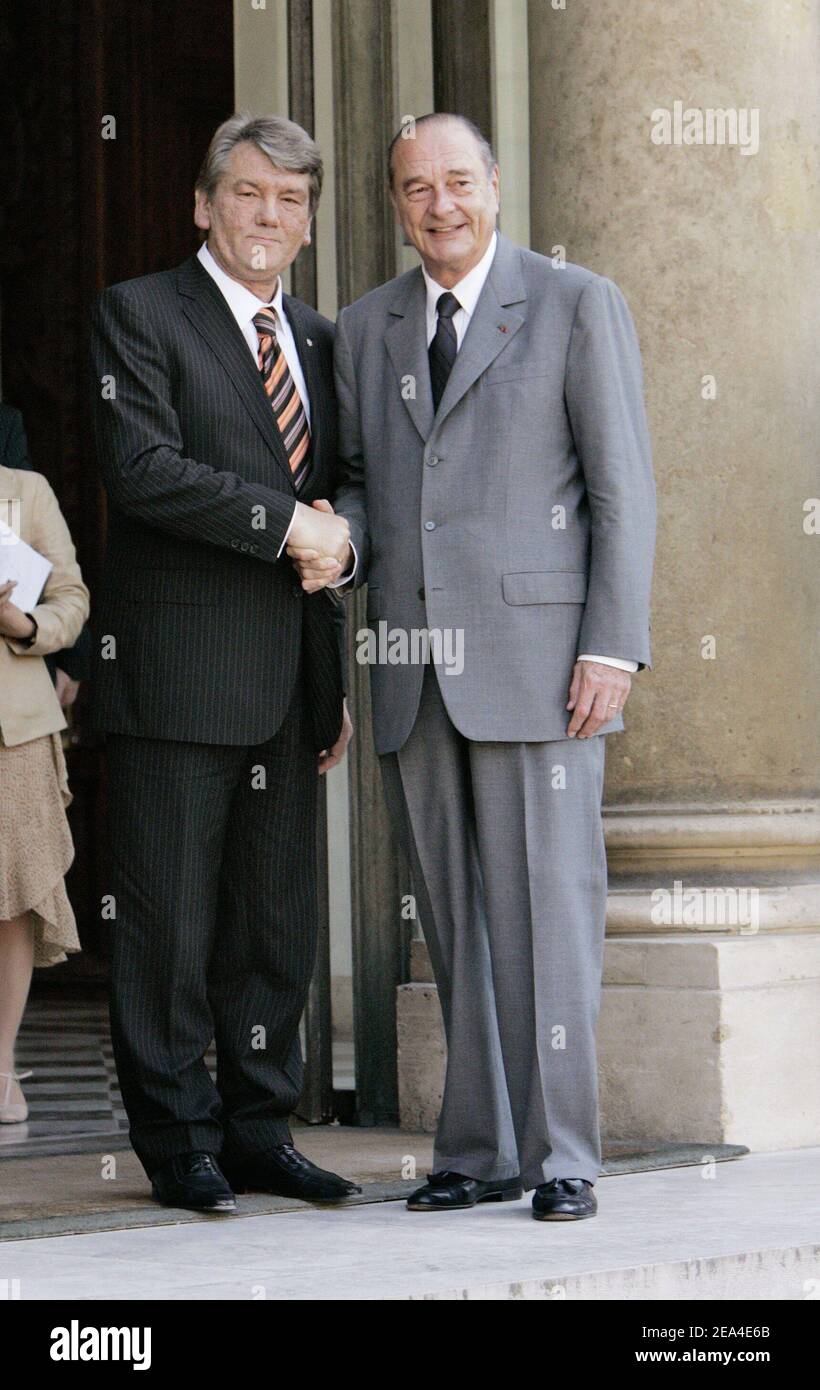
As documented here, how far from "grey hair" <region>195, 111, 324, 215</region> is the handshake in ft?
2.00

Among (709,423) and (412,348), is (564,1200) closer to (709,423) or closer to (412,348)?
(412,348)

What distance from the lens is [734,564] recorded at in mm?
5465

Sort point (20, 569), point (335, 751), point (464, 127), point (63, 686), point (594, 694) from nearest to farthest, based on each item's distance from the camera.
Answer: point (594, 694) → point (464, 127) → point (335, 751) → point (20, 569) → point (63, 686)

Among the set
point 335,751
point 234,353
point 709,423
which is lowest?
point 335,751

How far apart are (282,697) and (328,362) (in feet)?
2.33

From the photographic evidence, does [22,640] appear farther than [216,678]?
Yes

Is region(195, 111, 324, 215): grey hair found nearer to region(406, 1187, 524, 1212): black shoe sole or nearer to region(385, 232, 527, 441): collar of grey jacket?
region(385, 232, 527, 441): collar of grey jacket

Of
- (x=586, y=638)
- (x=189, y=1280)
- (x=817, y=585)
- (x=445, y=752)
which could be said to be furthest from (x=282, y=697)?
(x=817, y=585)

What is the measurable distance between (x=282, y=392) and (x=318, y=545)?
403 mm

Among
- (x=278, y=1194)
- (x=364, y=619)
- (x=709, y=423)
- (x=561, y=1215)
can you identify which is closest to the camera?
(x=561, y=1215)

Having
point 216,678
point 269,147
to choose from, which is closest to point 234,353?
point 269,147

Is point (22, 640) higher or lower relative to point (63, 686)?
higher

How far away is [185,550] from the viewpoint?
4.33 m

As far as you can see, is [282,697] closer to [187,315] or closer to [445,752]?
[445,752]
